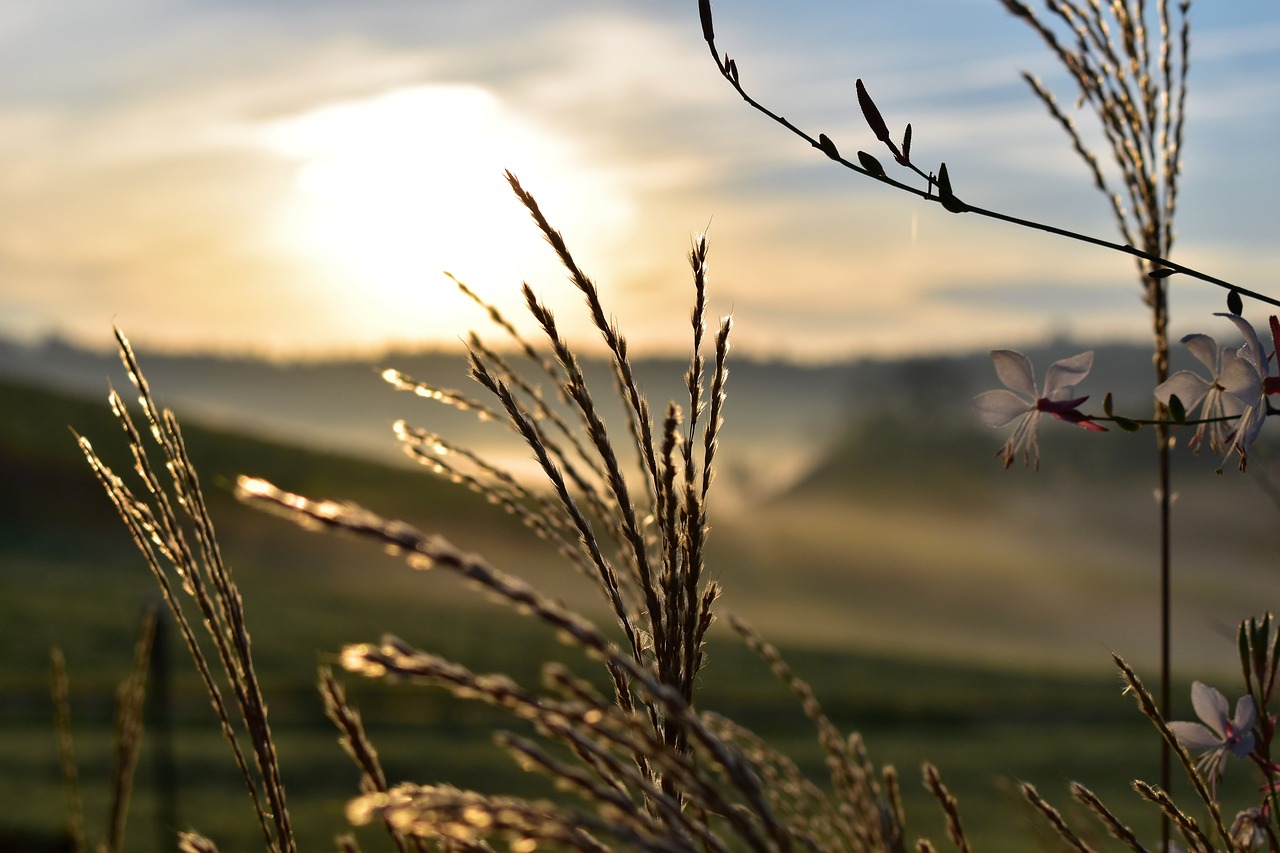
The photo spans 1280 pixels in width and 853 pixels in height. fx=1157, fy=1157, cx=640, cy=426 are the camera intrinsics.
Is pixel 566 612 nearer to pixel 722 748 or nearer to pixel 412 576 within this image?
pixel 722 748

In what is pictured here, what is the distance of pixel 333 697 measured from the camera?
1.35m

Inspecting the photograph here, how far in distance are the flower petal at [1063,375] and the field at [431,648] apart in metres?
0.41

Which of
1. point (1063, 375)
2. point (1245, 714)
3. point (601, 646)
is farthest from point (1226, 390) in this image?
point (601, 646)

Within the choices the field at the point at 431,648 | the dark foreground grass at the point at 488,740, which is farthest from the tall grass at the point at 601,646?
the dark foreground grass at the point at 488,740

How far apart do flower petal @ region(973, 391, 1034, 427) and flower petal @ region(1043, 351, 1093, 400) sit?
3 cm

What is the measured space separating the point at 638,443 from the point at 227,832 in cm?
867

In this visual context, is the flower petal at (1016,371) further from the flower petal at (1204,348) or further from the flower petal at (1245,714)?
the flower petal at (1245,714)

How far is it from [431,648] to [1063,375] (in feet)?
60.3

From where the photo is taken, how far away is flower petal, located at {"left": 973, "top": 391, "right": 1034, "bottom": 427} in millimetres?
1293

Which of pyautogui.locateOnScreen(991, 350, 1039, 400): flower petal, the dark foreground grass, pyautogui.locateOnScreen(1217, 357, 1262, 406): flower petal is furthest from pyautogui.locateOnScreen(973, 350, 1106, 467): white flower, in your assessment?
the dark foreground grass

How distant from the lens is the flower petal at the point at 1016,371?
49.6 inches

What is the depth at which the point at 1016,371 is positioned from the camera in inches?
50.3

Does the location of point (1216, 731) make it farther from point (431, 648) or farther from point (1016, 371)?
point (431, 648)

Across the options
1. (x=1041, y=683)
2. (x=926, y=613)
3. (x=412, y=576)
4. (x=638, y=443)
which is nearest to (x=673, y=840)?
(x=638, y=443)
